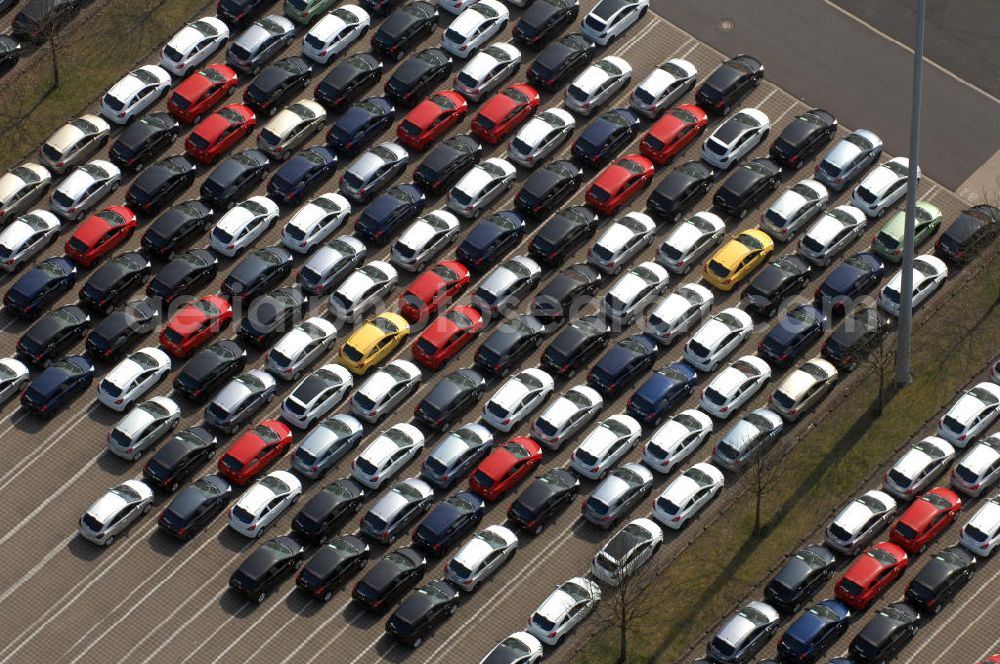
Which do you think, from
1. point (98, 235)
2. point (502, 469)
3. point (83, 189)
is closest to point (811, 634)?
point (502, 469)

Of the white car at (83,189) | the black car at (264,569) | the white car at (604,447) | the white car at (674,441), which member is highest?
the white car at (674,441)

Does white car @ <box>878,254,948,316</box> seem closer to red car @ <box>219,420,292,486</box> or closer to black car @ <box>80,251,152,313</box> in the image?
red car @ <box>219,420,292,486</box>

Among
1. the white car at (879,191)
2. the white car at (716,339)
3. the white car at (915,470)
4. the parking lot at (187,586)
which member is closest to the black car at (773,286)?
the white car at (716,339)

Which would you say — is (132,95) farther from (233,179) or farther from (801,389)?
(801,389)

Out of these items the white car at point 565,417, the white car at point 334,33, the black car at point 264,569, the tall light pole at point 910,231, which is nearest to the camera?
the tall light pole at point 910,231

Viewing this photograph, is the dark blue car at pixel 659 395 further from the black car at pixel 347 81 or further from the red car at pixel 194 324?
the black car at pixel 347 81

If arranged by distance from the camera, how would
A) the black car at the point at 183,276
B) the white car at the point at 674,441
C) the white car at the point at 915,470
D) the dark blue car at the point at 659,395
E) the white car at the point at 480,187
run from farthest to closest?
the white car at the point at 480,187 < the black car at the point at 183,276 < the dark blue car at the point at 659,395 < the white car at the point at 674,441 < the white car at the point at 915,470

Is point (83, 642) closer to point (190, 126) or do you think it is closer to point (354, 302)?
point (354, 302)

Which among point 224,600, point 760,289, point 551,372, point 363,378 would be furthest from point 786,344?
point 224,600
